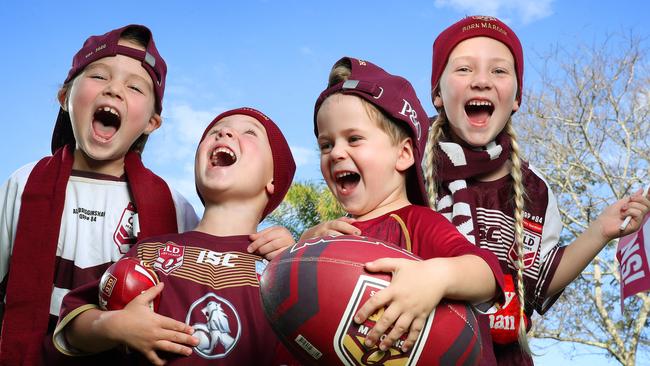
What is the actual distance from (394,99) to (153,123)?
5.45 ft

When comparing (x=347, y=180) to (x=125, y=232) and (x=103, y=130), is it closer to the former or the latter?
(x=125, y=232)

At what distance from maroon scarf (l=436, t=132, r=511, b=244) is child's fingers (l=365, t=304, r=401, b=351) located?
1.54 meters

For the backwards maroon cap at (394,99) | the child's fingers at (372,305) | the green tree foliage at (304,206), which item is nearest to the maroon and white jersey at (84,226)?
the backwards maroon cap at (394,99)

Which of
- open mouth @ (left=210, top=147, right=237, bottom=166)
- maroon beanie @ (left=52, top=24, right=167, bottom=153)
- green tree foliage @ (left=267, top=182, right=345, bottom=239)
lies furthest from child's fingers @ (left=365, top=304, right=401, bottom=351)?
green tree foliage @ (left=267, top=182, right=345, bottom=239)

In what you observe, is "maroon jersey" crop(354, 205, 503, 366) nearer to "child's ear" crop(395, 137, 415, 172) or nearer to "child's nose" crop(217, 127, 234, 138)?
"child's ear" crop(395, 137, 415, 172)

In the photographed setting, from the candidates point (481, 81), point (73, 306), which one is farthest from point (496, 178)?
point (73, 306)

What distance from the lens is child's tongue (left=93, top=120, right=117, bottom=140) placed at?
3650 mm

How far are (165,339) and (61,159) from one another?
159cm

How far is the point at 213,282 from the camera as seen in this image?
2.80 m

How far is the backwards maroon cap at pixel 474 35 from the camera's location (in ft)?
12.3

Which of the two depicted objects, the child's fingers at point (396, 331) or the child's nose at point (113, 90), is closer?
the child's fingers at point (396, 331)

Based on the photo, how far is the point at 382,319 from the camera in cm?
206

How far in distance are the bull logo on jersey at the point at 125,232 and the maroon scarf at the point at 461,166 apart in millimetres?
1551

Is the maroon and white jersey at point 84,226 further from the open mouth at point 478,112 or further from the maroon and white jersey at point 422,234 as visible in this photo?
the open mouth at point 478,112
